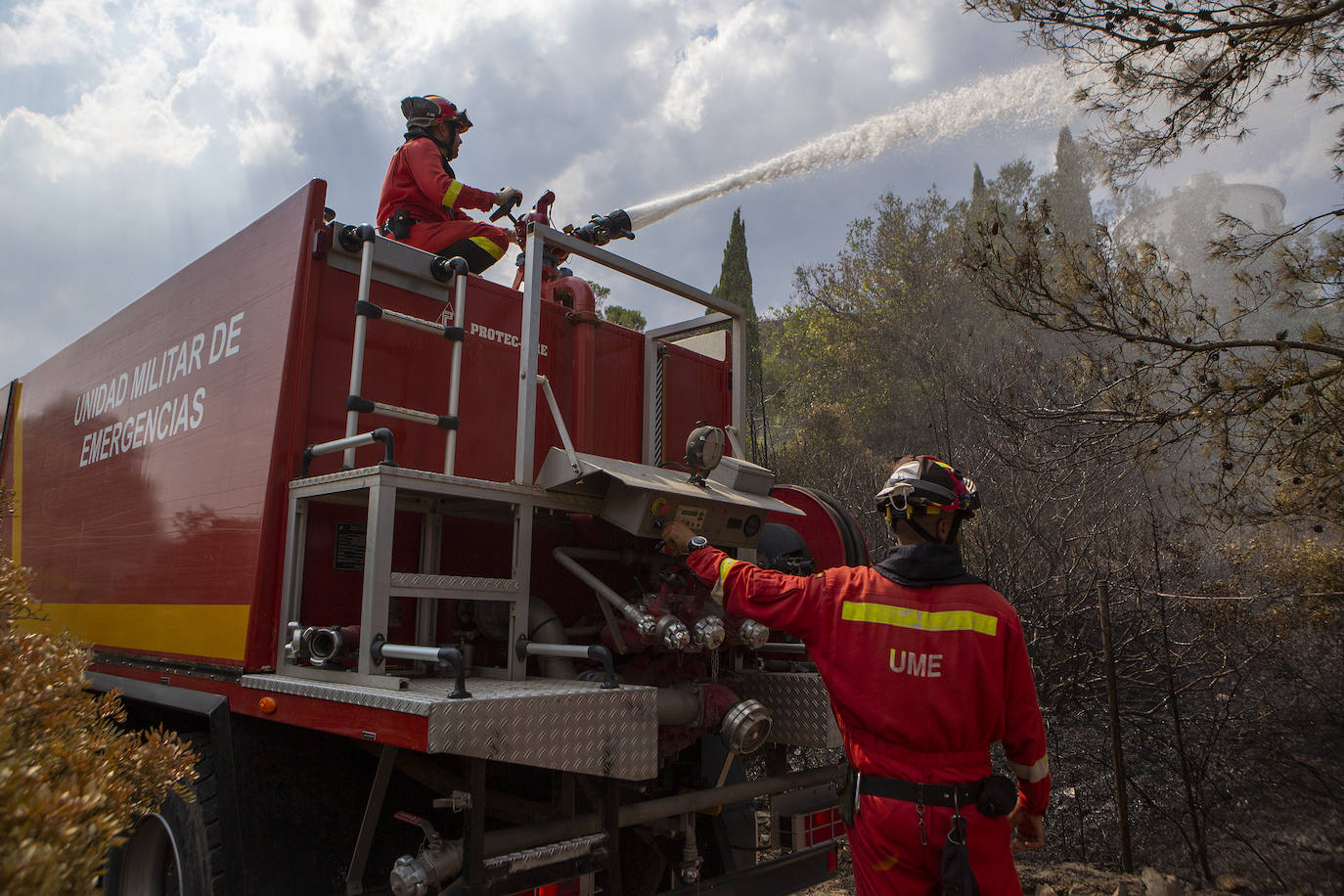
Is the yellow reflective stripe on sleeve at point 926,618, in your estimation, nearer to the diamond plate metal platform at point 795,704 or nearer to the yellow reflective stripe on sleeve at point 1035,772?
the yellow reflective stripe on sleeve at point 1035,772

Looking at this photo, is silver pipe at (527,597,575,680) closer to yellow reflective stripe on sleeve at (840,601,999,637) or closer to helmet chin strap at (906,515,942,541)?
yellow reflective stripe on sleeve at (840,601,999,637)

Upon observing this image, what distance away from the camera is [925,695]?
2.54 meters

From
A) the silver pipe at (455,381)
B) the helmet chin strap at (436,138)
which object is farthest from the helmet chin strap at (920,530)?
the helmet chin strap at (436,138)

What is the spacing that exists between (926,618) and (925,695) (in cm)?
22

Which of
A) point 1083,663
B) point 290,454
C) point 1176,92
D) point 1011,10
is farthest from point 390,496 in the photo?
point 1083,663

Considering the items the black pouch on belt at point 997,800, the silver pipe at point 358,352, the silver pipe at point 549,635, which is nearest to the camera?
the black pouch on belt at point 997,800

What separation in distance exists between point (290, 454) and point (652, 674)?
1619 mm

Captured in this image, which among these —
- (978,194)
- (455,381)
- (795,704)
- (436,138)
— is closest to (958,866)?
(795,704)

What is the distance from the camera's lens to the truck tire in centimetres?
313

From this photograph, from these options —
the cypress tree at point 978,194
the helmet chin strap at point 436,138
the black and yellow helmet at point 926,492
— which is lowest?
the black and yellow helmet at point 926,492

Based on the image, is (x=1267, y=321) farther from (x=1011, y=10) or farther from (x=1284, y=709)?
(x=1011, y=10)

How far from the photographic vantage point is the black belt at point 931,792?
249 cm

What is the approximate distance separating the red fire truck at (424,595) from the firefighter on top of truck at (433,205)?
0.45 meters

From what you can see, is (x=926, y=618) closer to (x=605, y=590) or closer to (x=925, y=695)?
(x=925, y=695)
